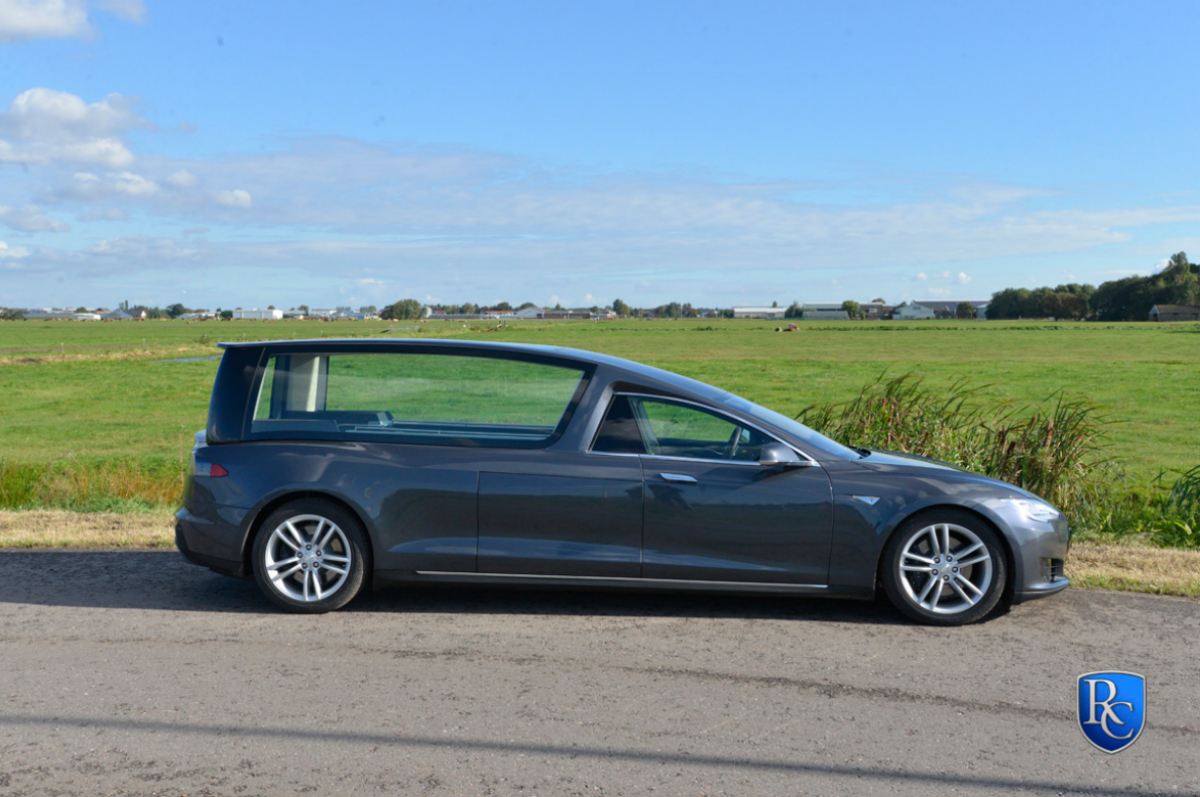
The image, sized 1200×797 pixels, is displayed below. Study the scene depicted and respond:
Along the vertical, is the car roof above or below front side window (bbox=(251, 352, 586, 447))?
above

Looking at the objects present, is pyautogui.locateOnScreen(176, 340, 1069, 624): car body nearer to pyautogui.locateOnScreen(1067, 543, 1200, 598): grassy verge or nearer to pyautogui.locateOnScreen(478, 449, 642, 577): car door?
pyautogui.locateOnScreen(478, 449, 642, 577): car door

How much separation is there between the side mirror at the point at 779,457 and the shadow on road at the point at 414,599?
0.86m

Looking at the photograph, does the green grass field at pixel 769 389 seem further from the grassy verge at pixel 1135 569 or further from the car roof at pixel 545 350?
the car roof at pixel 545 350

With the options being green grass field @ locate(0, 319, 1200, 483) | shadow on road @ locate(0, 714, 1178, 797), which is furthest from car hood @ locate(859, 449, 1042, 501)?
green grass field @ locate(0, 319, 1200, 483)

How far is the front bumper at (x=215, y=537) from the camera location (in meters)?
5.52

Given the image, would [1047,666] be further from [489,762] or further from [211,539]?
[211,539]

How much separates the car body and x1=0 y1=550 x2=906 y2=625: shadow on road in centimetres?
21

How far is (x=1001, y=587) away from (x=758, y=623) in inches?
53.1

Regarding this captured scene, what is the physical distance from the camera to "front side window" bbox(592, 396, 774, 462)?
543 cm

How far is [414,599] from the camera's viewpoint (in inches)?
227

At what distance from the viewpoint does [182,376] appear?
146 ft

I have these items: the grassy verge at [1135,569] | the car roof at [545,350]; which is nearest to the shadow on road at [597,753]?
the car roof at [545,350]

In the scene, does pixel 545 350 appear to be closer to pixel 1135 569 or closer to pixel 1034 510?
pixel 1034 510

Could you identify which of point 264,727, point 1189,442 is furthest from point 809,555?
point 1189,442
